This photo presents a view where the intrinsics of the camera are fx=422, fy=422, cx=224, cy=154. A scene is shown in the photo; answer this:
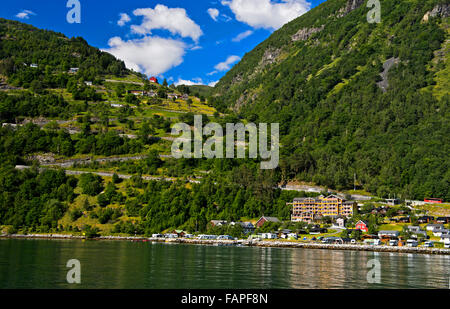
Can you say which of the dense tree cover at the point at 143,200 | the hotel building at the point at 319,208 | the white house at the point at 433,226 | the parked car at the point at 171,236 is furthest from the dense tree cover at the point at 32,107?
the white house at the point at 433,226

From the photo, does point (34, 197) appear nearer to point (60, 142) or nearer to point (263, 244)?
point (60, 142)

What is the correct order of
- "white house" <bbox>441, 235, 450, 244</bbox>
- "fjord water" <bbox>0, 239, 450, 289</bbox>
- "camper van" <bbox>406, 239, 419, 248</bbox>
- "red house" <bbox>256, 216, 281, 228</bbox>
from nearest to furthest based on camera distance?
"fjord water" <bbox>0, 239, 450, 289</bbox>, "white house" <bbox>441, 235, 450, 244</bbox>, "camper van" <bbox>406, 239, 419, 248</bbox>, "red house" <bbox>256, 216, 281, 228</bbox>

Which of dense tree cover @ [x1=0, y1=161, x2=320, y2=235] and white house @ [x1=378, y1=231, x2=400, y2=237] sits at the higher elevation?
dense tree cover @ [x1=0, y1=161, x2=320, y2=235]

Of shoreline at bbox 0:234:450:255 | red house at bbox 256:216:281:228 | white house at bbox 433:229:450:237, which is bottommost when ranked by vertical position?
shoreline at bbox 0:234:450:255

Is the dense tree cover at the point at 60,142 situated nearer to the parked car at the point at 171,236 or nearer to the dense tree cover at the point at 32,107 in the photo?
the dense tree cover at the point at 32,107

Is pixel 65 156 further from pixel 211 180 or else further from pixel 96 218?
pixel 211 180

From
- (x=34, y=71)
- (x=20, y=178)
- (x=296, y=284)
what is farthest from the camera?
(x=34, y=71)

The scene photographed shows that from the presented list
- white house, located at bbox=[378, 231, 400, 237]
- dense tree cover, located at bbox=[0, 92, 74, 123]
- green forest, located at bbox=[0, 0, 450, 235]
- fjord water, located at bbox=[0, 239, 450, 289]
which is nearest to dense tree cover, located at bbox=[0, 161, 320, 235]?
green forest, located at bbox=[0, 0, 450, 235]

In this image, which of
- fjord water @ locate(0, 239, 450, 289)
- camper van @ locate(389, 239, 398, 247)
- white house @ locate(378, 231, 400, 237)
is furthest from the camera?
white house @ locate(378, 231, 400, 237)

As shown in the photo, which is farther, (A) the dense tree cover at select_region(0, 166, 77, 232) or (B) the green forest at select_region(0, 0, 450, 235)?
(B) the green forest at select_region(0, 0, 450, 235)

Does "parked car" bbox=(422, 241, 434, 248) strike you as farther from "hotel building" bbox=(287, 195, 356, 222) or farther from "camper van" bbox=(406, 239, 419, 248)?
"hotel building" bbox=(287, 195, 356, 222)
